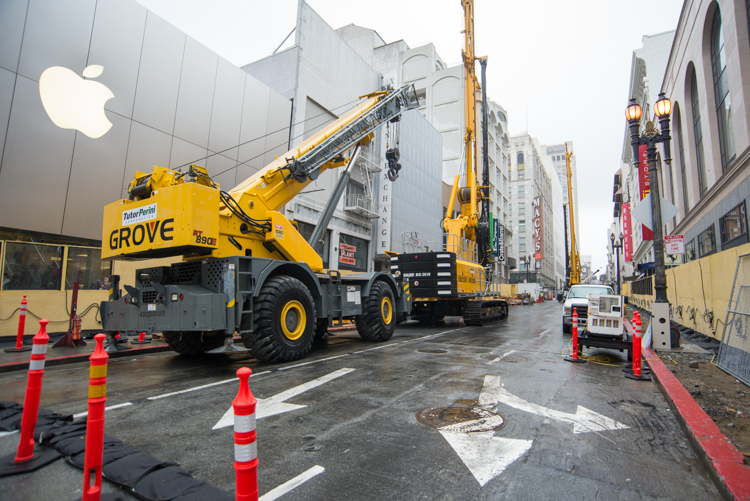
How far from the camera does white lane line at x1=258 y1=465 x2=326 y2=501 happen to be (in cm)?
272

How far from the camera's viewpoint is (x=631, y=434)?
411cm

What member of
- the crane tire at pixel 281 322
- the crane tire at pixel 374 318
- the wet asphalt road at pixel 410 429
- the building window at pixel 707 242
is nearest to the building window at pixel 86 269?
the wet asphalt road at pixel 410 429

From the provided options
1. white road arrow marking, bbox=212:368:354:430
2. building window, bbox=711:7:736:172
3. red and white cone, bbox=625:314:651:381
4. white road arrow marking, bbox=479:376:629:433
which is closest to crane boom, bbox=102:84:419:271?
white road arrow marking, bbox=212:368:354:430

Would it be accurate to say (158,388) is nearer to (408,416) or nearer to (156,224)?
(156,224)

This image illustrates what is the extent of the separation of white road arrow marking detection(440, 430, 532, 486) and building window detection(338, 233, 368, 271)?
60.7ft

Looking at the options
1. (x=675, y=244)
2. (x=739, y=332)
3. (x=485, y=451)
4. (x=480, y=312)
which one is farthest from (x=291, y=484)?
(x=480, y=312)

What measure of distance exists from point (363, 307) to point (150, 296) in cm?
543

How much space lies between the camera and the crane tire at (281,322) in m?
7.09

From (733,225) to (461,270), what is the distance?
33.3 feet

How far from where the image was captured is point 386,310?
1173 centimetres

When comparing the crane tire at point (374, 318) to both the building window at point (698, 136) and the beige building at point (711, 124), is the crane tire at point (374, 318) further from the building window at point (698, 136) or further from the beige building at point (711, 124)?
the building window at point (698, 136)

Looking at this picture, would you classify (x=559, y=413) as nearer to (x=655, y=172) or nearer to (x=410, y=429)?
(x=410, y=429)

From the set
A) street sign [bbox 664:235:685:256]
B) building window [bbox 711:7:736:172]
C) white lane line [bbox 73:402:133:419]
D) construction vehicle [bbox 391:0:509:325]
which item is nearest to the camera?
white lane line [bbox 73:402:133:419]

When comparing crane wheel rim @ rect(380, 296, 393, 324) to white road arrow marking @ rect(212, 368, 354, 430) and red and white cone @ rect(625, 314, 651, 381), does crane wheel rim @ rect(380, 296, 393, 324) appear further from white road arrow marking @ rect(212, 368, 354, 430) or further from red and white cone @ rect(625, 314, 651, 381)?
red and white cone @ rect(625, 314, 651, 381)
